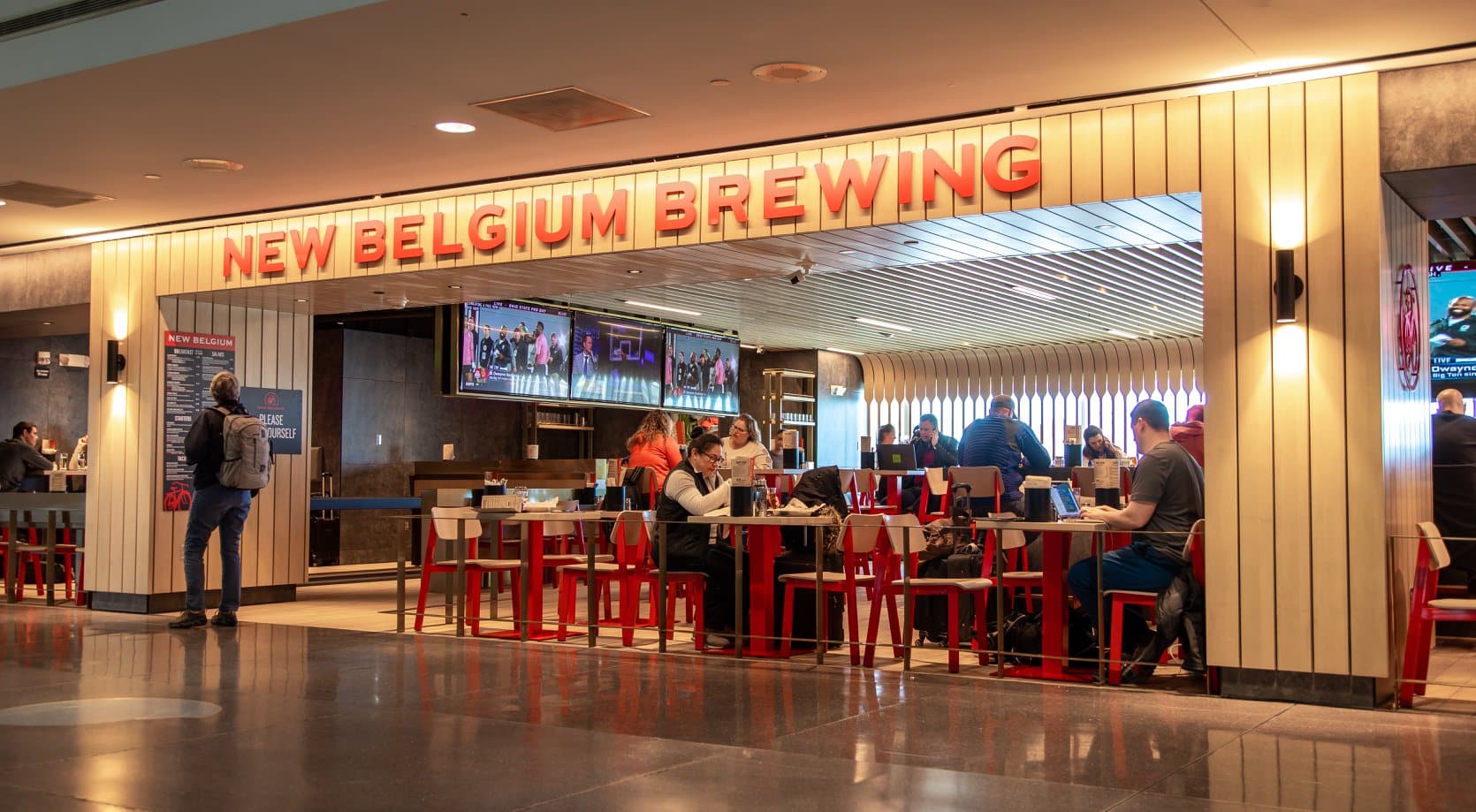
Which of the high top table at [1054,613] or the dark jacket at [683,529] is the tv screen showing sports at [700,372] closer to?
the dark jacket at [683,529]

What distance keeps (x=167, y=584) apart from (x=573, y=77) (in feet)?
19.8

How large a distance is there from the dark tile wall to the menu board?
19.9 feet

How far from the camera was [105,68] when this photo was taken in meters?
5.91

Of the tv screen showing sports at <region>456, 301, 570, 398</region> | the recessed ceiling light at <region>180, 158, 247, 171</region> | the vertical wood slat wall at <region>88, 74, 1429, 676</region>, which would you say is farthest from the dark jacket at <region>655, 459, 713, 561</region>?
the tv screen showing sports at <region>456, 301, 570, 398</region>

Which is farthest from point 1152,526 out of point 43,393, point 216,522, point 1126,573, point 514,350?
point 43,393

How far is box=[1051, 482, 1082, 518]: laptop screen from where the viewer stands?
6905 millimetres

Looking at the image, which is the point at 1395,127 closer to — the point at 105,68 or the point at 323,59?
the point at 323,59

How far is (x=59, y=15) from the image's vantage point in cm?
614

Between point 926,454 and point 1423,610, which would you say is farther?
point 926,454

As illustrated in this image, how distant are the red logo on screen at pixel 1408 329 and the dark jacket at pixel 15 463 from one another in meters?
11.7

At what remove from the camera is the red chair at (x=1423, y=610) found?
5621 millimetres

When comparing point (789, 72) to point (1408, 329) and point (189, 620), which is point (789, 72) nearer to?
point (1408, 329)

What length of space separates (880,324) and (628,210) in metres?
7.72

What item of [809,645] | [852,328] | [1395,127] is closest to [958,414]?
[852,328]
